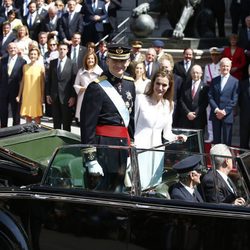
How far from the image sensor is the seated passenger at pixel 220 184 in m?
6.14

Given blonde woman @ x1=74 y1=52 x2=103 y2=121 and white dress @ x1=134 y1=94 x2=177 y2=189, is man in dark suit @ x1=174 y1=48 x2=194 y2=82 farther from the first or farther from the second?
white dress @ x1=134 y1=94 x2=177 y2=189

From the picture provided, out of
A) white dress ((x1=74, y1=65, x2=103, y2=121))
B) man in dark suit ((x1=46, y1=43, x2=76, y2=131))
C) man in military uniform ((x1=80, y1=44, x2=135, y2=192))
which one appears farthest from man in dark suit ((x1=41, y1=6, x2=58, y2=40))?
man in military uniform ((x1=80, y1=44, x2=135, y2=192))

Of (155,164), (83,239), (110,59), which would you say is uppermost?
(110,59)

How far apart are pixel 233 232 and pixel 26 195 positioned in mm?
1542

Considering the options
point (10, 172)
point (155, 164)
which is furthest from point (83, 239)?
point (10, 172)

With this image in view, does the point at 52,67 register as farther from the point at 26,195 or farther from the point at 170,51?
the point at 26,195

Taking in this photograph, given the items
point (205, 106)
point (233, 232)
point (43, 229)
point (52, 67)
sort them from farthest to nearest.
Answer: point (52, 67) → point (205, 106) → point (43, 229) → point (233, 232)

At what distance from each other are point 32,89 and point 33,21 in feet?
15.7

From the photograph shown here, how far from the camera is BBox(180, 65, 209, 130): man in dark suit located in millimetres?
12492

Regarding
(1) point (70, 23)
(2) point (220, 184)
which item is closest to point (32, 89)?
(1) point (70, 23)

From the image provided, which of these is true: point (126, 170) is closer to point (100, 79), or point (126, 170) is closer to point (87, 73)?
point (100, 79)

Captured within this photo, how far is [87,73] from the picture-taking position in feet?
42.8

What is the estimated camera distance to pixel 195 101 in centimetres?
1253

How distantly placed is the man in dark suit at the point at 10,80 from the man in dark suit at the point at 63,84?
75cm
